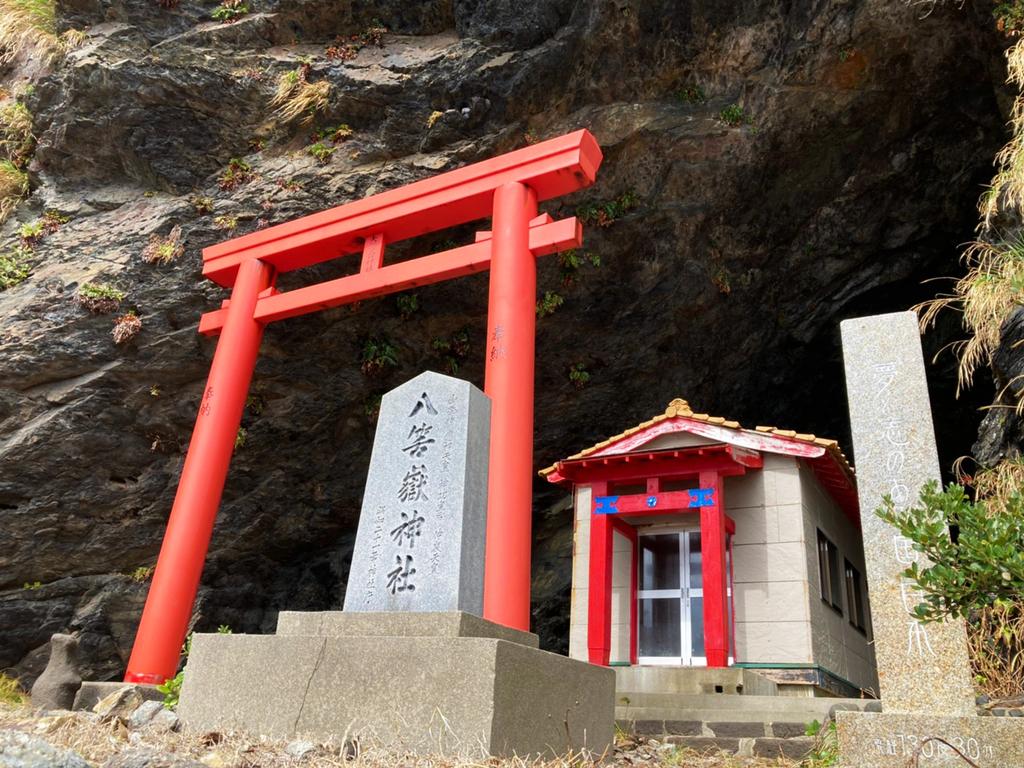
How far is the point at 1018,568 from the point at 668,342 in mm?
9201

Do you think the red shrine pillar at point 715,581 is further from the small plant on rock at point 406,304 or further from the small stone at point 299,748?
the small stone at point 299,748

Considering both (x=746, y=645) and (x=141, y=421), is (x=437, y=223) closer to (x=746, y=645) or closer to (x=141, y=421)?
(x=141, y=421)

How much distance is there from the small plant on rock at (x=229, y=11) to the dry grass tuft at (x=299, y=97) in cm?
125

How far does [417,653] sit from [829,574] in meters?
7.26

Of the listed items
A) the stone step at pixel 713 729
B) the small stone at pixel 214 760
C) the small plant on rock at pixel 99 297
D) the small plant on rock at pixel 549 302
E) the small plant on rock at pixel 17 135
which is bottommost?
the small stone at pixel 214 760

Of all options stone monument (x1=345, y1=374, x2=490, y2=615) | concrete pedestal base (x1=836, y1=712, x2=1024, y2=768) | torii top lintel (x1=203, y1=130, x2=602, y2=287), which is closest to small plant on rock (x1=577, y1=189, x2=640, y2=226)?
torii top lintel (x1=203, y1=130, x2=602, y2=287)

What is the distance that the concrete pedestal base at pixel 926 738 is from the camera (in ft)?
13.8

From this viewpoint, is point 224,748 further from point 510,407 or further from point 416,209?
point 416,209

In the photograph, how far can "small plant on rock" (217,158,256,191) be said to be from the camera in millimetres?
10453

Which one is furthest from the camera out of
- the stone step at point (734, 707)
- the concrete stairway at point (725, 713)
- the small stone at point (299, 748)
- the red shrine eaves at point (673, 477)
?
the red shrine eaves at point (673, 477)

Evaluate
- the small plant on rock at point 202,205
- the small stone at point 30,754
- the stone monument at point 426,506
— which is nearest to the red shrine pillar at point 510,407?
the stone monument at point 426,506

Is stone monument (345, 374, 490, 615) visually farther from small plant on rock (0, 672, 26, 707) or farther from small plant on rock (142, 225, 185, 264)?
small plant on rock (142, 225, 185, 264)

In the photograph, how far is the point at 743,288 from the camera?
11.9 m

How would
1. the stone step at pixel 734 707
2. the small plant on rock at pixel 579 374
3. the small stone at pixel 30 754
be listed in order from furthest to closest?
1. the small plant on rock at pixel 579 374
2. the stone step at pixel 734 707
3. the small stone at pixel 30 754
